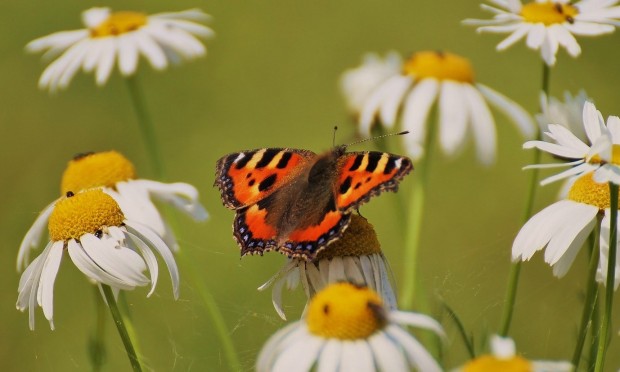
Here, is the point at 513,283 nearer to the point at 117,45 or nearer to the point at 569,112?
the point at 569,112

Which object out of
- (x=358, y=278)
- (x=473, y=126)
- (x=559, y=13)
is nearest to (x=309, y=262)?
(x=358, y=278)

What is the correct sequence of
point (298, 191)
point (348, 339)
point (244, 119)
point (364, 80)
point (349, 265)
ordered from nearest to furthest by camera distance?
1. point (348, 339)
2. point (349, 265)
3. point (298, 191)
4. point (364, 80)
5. point (244, 119)

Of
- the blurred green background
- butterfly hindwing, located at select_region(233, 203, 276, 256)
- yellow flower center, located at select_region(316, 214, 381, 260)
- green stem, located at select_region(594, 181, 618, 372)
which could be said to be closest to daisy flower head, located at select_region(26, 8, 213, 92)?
butterfly hindwing, located at select_region(233, 203, 276, 256)

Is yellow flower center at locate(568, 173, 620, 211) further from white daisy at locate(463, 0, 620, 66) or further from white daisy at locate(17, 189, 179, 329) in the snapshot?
white daisy at locate(17, 189, 179, 329)

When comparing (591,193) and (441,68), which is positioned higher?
(441,68)

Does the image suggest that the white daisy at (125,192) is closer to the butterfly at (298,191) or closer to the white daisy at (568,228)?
the butterfly at (298,191)

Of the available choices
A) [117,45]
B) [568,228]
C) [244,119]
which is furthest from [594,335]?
[244,119]
